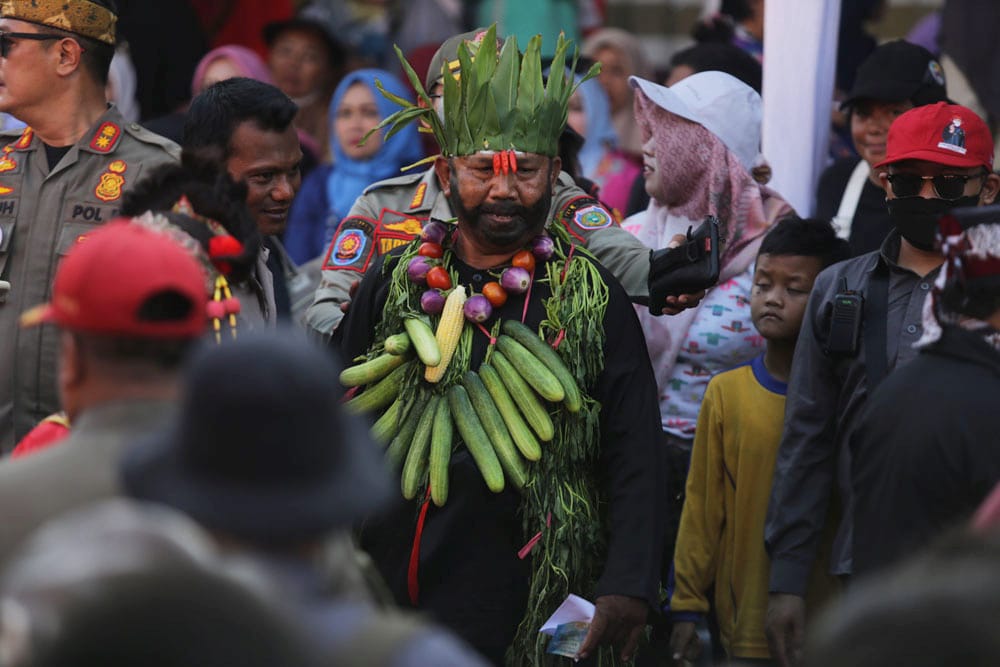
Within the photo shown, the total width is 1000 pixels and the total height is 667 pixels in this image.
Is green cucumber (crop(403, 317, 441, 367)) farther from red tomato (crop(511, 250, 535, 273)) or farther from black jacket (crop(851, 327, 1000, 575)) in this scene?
black jacket (crop(851, 327, 1000, 575))

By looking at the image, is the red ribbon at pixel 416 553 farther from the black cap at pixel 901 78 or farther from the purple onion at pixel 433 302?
the black cap at pixel 901 78

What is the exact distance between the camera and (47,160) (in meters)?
5.64

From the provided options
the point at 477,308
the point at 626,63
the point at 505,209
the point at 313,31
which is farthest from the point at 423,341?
the point at 313,31

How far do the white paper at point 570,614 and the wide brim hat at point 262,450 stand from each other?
8.08 ft

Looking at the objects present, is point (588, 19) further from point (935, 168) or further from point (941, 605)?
point (941, 605)

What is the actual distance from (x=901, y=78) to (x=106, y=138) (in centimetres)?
313

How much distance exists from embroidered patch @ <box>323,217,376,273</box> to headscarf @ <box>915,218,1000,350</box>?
2.36m

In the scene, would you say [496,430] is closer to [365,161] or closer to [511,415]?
[511,415]

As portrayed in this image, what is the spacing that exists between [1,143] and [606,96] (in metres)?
4.12

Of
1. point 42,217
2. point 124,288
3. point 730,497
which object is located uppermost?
point 124,288

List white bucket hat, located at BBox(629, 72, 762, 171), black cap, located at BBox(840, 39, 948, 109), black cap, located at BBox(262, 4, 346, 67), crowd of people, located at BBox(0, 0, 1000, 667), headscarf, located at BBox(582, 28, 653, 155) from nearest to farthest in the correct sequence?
crowd of people, located at BBox(0, 0, 1000, 667), white bucket hat, located at BBox(629, 72, 762, 171), black cap, located at BBox(840, 39, 948, 109), headscarf, located at BBox(582, 28, 653, 155), black cap, located at BBox(262, 4, 346, 67)

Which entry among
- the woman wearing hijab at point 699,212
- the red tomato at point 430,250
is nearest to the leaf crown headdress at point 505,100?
the red tomato at point 430,250

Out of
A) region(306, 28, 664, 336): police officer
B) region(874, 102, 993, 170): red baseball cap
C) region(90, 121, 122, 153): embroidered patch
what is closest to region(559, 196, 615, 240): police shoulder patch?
region(306, 28, 664, 336): police officer

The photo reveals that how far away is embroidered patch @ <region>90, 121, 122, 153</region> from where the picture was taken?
5.62 metres
